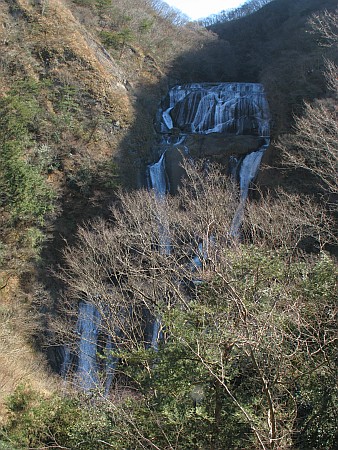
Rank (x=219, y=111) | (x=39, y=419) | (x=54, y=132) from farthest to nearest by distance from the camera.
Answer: (x=219, y=111), (x=54, y=132), (x=39, y=419)

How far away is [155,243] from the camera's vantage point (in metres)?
10.1

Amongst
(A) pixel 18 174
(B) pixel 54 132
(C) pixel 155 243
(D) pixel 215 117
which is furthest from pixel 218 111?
(C) pixel 155 243

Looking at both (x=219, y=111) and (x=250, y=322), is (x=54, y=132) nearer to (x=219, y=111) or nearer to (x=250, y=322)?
(x=219, y=111)

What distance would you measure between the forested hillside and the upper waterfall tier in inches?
41.1

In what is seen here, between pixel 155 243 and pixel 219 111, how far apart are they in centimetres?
1553

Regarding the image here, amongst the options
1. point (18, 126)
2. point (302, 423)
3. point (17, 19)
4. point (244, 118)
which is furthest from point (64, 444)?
point (17, 19)

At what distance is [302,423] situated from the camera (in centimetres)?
555

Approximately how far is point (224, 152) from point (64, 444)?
50.7 ft

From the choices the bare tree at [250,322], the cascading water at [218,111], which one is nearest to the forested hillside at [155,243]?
the bare tree at [250,322]

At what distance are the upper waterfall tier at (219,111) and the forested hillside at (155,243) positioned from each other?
1.04m

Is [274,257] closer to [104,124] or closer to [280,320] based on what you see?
[280,320]

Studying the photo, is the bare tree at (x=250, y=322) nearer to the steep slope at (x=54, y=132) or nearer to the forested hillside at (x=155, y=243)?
the forested hillside at (x=155, y=243)

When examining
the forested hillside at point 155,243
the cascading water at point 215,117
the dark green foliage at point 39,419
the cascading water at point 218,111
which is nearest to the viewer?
the forested hillside at point 155,243

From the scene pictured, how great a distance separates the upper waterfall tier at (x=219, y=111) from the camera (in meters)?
22.5
